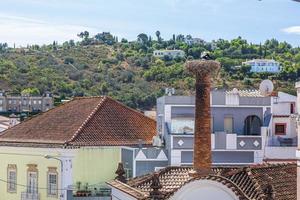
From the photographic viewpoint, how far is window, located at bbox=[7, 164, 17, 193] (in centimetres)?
4047

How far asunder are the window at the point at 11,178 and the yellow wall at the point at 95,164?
14.4 ft

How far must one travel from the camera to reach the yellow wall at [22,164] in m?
38.6

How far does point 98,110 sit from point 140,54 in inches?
4655

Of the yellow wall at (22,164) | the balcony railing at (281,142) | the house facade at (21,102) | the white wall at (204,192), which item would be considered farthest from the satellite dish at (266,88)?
the house facade at (21,102)

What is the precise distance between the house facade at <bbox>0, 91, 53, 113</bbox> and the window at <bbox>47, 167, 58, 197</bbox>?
81.7 m

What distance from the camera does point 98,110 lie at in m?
40.3

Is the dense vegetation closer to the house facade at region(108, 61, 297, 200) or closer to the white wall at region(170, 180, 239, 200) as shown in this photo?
the house facade at region(108, 61, 297, 200)

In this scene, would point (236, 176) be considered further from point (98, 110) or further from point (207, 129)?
point (98, 110)

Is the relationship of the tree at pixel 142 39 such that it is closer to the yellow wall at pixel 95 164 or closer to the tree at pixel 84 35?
the tree at pixel 84 35

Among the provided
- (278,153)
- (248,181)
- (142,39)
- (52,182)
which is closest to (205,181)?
(248,181)

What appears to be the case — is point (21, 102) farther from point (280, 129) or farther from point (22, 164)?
point (280, 129)

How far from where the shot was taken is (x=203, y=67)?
27.5m

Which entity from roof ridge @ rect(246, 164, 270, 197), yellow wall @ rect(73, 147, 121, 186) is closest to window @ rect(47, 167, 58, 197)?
yellow wall @ rect(73, 147, 121, 186)

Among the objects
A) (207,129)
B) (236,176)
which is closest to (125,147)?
(207,129)
